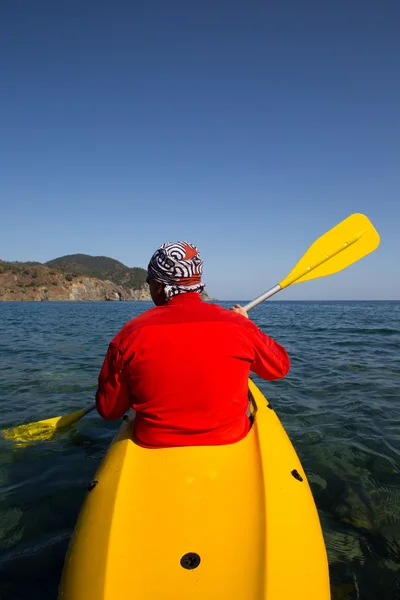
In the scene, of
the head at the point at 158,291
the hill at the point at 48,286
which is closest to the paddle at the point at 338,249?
the head at the point at 158,291

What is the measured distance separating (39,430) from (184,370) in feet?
11.9

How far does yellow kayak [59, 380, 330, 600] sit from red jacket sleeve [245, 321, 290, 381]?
0.52 meters

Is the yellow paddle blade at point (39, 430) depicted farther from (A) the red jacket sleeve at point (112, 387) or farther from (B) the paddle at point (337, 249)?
(B) the paddle at point (337, 249)

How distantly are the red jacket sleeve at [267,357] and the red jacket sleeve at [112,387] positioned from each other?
0.85 meters

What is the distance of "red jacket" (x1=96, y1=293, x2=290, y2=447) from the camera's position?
2.03m

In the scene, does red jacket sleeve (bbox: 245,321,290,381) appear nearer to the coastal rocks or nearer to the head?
the head

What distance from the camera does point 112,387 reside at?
2.34 metres

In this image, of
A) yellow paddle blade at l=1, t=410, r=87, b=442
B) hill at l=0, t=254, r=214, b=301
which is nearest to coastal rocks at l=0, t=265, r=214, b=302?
hill at l=0, t=254, r=214, b=301

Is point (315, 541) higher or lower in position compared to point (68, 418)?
higher

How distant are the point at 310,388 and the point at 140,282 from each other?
529 feet

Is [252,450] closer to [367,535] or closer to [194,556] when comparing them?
[194,556]

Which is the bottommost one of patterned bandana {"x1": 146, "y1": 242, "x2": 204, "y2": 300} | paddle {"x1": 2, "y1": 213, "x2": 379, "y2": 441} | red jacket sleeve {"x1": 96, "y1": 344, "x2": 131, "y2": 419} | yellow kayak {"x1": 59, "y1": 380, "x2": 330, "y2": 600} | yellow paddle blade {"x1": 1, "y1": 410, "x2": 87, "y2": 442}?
yellow paddle blade {"x1": 1, "y1": 410, "x2": 87, "y2": 442}

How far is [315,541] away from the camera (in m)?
2.01

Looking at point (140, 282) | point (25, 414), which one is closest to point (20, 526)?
point (25, 414)
